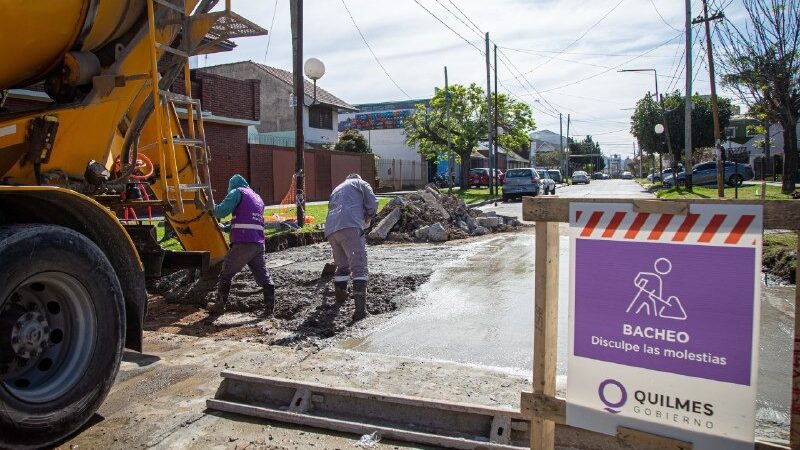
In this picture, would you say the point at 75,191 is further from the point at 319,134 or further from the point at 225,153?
the point at 319,134

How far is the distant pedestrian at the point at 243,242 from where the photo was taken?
680cm

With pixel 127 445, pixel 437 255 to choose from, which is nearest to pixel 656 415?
pixel 127 445

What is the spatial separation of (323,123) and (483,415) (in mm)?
36867

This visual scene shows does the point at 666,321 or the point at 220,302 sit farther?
the point at 220,302

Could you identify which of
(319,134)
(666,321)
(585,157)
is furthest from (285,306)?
(585,157)

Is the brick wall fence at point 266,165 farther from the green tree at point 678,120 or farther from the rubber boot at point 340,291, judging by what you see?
the green tree at point 678,120

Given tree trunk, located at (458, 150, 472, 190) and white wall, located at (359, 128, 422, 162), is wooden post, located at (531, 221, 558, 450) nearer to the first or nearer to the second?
tree trunk, located at (458, 150, 472, 190)

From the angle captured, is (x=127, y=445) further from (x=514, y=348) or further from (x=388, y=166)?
(x=388, y=166)

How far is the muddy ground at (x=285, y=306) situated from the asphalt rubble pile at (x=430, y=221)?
13.6 ft

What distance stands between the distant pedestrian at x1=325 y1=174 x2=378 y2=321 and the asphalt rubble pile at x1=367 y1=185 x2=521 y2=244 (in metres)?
7.08

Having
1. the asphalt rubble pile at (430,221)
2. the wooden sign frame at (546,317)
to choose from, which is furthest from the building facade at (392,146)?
the wooden sign frame at (546,317)

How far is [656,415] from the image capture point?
104 inches

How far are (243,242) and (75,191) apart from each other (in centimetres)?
285

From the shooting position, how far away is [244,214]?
686cm
